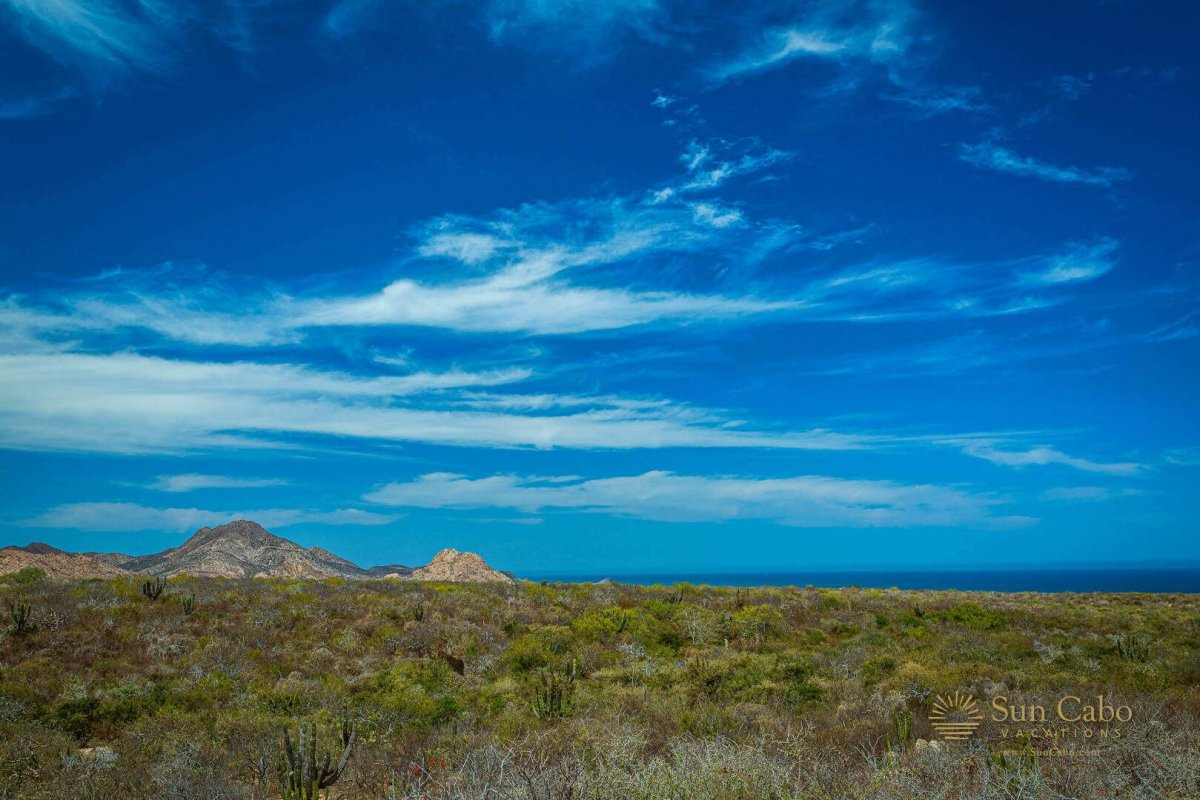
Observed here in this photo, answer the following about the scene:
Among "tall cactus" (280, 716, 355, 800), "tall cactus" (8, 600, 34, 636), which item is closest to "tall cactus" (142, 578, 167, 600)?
A: "tall cactus" (8, 600, 34, 636)

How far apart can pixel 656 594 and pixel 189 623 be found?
17.5 m

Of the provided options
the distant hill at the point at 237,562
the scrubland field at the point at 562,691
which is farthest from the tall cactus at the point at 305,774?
the distant hill at the point at 237,562

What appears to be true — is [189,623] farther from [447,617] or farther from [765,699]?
[765,699]

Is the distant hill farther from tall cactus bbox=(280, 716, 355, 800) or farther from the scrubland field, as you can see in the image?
tall cactus bbox=(280, 716, 355, 800)

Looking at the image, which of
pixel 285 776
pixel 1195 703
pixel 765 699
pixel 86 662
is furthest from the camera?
pixel 86 662

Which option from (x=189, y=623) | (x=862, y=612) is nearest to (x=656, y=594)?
(x=862, y=612)

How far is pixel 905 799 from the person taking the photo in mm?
6102

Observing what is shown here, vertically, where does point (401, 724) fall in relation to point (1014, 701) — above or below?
below

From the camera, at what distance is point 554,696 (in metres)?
15.0

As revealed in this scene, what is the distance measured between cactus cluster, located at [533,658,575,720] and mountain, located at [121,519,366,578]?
95.6 ft

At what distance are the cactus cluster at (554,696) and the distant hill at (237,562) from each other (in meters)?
Answer: 24.9

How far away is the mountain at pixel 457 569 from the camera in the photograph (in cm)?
4800

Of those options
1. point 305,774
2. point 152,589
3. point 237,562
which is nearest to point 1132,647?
point 305,774

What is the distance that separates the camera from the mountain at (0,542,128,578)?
1581 inches
